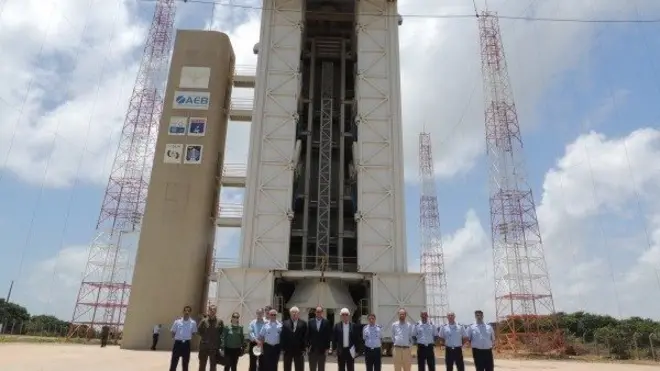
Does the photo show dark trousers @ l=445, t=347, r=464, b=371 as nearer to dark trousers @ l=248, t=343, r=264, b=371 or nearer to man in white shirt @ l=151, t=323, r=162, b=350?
dark trousers @ l=248, t=343, r=264, b=371

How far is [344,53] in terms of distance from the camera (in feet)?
107

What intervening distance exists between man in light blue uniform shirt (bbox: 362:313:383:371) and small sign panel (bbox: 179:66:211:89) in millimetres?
23282

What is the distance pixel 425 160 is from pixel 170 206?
46989mm

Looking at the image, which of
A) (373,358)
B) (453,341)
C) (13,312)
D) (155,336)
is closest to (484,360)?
(453,341)

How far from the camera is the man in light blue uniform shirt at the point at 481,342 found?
11219mm

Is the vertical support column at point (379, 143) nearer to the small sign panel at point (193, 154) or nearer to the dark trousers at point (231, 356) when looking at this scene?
the small sign panel at point (193, 154)

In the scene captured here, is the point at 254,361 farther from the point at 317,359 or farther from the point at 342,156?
the point at 342,156

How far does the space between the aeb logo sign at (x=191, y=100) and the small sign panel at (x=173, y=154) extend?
2.60 metres

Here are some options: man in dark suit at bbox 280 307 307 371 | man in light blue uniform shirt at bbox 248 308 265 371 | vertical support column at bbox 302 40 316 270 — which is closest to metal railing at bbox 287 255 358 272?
vertical support column at bbox 302 40 316 270

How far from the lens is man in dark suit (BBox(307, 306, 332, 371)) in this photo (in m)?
10.4

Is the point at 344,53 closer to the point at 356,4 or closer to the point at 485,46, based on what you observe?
the point at 356,4

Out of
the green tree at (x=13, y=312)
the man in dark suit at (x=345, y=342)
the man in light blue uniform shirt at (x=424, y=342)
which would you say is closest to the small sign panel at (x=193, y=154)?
the man in light blue uniform shirt at (x=424, y=342)

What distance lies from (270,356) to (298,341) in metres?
0.66

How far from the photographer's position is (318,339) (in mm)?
10508
